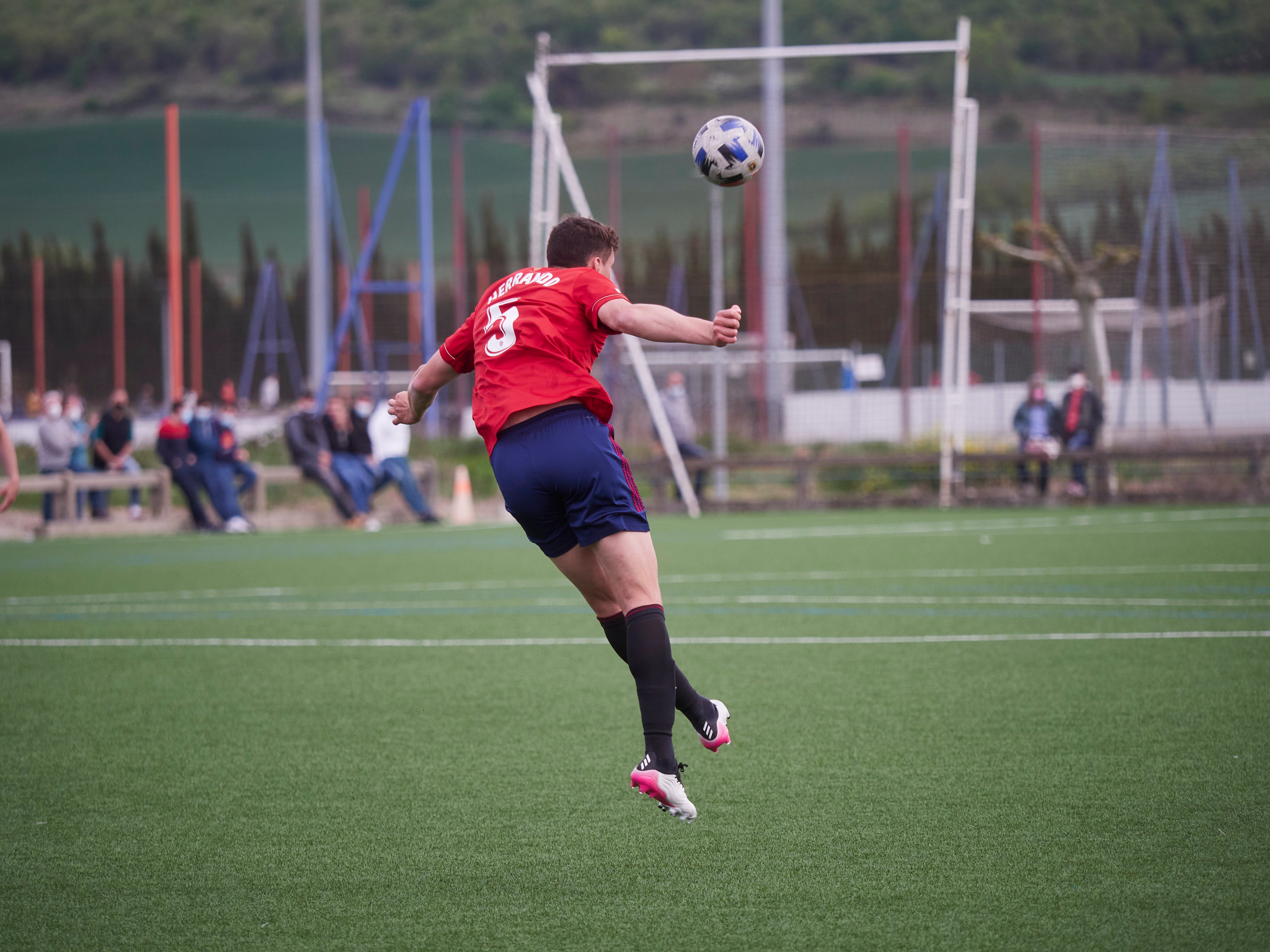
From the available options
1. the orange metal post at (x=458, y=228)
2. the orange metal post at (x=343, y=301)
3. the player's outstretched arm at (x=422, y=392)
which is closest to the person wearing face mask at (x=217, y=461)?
the player's outstretched arm at (x=422, y=392)

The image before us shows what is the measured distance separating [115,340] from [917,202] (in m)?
31.3

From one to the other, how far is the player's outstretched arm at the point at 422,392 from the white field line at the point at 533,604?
5.00m

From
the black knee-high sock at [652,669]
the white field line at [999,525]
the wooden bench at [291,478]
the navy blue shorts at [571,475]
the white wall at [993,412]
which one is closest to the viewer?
the black knee-high sock at [652,669]

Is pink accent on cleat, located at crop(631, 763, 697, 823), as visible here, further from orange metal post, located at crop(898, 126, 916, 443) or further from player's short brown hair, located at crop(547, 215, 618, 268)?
orange metal post, located at crop(898, 126, 916, 443)

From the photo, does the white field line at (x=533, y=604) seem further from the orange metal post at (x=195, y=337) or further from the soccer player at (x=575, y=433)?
the orange metal post at (x=195, y=337)

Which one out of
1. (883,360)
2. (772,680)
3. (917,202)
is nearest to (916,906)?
(772,680)

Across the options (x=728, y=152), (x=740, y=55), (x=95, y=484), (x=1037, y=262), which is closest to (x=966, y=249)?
(x=740, y=55)

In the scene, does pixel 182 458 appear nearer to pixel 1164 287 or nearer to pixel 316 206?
pixel 316 206

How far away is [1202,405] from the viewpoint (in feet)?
71.8

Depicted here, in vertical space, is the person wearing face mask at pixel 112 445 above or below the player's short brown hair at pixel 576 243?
below

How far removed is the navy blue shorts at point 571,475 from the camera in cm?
449

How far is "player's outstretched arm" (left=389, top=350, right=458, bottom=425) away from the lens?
5090mm

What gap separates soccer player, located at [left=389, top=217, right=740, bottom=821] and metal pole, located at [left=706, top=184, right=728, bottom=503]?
15.7m

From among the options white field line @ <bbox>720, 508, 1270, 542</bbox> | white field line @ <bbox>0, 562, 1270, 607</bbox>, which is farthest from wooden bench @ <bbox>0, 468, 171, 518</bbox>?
white field line @ <bbox>720, 508, 1270, 542</bbox>
